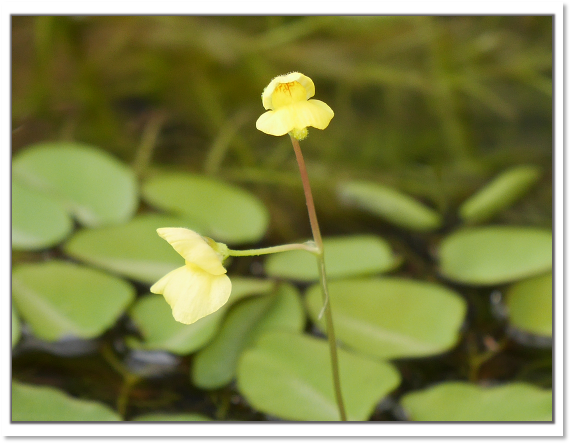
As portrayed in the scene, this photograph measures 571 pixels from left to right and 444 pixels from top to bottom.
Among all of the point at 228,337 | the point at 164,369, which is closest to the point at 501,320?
the point at 228,337

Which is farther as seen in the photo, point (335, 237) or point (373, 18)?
point (373, 18)

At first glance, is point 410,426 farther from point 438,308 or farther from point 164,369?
point 164,369

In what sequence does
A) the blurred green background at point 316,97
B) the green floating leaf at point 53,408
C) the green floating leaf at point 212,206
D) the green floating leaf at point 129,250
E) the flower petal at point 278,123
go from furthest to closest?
1. the blurred green background at point 316,97
2. the green floating leaf at point 212,206
3. the green floating leaf at point 129,250
4. the green floating leaf at point 53,408
5. the flower petal at point 278,123

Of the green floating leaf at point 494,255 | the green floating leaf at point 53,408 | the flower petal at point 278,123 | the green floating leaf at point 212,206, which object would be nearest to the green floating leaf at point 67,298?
the green floating leaf at point 53,408

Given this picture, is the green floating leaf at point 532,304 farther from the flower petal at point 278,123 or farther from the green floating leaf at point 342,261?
the flower petal at point 278,123

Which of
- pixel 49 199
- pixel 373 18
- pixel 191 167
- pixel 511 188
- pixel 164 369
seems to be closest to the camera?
pixel 164 369

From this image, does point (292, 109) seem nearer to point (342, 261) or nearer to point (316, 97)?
point (342, 261)
